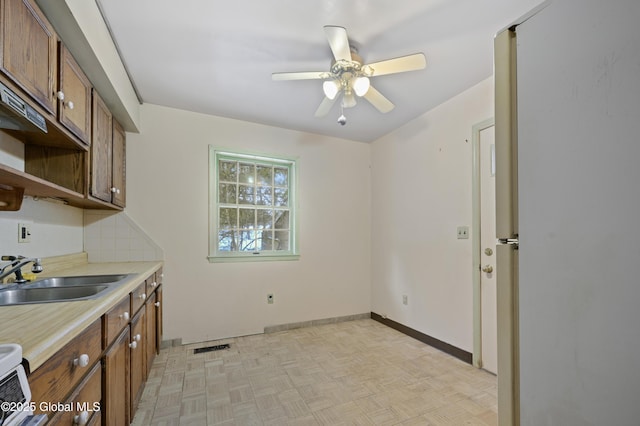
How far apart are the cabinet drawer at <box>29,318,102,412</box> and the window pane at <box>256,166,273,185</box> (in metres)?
2.45

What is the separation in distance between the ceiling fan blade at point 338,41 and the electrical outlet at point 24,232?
2170mm

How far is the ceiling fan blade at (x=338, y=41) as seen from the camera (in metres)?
1.54

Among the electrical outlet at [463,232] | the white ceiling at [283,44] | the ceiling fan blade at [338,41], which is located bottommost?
the electrical outlet at [463,232]

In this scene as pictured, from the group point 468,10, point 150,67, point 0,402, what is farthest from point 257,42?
point 0,402

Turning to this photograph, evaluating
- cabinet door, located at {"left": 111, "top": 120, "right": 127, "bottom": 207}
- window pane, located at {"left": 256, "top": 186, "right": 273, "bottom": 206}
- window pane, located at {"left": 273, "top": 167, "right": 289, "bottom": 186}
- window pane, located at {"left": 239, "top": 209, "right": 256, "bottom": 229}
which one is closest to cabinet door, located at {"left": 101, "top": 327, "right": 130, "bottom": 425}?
cabinet door, located at {"left": 111, "top": 120, "right": 127, "bottom": 207}

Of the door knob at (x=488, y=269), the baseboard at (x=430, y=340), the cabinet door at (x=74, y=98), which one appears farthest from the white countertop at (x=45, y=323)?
the baseboard at (x=430, y=340)

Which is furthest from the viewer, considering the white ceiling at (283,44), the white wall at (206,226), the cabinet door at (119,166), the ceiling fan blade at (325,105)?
the white wall at (206,226)

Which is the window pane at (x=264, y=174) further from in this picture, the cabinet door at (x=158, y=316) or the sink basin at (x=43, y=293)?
the sink basin at (x=43, y=293)

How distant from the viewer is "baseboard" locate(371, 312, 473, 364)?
8.32 ft

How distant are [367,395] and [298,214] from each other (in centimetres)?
206

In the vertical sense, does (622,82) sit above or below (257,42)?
below

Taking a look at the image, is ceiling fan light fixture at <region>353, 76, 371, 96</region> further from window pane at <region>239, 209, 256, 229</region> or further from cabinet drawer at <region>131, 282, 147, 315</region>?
window pane at <region>239, 209, 256, 229</region>

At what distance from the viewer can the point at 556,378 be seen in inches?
25.8

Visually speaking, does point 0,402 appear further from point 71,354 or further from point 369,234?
point 369,234
